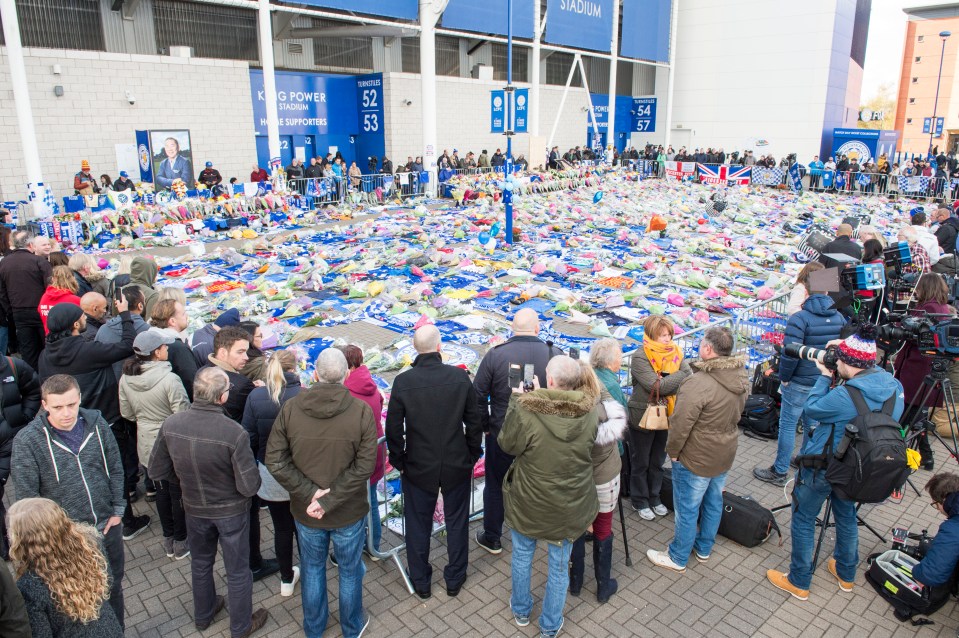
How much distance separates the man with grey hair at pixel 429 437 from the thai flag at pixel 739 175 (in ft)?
98.5

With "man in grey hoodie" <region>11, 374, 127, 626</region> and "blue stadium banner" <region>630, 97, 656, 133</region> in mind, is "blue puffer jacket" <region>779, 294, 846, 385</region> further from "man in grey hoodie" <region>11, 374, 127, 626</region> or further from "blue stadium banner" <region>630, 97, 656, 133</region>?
"blue stadium banner" <region>630, 97, 656, 133</region>

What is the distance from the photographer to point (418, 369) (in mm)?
4332

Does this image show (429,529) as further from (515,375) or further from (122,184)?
(122,184)

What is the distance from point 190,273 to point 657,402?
1103 centimetres

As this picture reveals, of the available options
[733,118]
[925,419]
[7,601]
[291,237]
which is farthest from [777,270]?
[733,118]

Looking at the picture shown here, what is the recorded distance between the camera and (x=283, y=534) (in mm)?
4617

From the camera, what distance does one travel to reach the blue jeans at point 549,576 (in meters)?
4.14

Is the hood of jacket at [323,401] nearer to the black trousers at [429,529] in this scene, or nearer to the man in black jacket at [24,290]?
the black trousers at [429,529]

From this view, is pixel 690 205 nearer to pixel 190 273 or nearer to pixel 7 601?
pixel 190 273

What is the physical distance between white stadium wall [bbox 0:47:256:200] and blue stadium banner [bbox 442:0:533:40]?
29.4ft

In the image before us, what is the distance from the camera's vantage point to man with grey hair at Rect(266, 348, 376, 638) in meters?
3.93

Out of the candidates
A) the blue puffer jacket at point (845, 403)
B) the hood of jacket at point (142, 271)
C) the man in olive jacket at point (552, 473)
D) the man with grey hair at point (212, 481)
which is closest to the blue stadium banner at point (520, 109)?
the hood of jacket at point (142, 271)

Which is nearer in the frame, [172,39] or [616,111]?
[172,39]

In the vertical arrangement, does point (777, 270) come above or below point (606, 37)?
below
